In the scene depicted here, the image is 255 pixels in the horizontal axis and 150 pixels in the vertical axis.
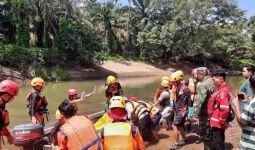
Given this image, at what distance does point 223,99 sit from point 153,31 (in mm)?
38392

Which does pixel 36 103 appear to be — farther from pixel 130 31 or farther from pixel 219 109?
pixel 130 31

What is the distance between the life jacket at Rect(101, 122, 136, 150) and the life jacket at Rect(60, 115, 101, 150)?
204mm

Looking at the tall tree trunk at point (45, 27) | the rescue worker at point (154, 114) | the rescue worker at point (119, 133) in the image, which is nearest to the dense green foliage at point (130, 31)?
the tall tree trunk at point (45, 27)

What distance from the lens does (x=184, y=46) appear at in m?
45.2

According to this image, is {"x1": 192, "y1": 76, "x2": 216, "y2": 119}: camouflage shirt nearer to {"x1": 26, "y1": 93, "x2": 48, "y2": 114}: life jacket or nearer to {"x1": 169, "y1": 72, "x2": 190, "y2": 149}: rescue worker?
{"x1": 169, "y1": 72, "x2": 190, "y2": 149}: rescue worker

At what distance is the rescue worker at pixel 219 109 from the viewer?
6.32 m

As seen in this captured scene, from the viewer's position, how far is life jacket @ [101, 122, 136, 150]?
4.21 meters

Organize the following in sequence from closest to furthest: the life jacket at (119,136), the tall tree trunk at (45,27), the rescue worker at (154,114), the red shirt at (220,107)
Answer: the life jacket at (119,136) < the red shirt at (220,107) < the rescue worker at (154,114) < the tall tree trunk at (45,27)

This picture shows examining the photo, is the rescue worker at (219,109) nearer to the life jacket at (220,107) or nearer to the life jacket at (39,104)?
the life jacket at (220,107)

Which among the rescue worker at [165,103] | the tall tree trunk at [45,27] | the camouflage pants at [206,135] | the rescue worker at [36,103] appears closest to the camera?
the camouflage pants at [206,135]

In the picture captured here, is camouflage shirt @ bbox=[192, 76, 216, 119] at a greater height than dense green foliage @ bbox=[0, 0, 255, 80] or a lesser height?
lesser

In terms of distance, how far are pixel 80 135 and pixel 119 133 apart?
0.48m

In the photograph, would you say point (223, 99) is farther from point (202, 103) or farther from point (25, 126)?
point (25, 126)

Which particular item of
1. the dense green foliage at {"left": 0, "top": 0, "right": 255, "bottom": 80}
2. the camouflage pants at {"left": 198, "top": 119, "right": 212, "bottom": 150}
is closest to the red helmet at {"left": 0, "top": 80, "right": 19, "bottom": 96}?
the camouflage pants at {"left": 198, "top": 119, "right": 212, "bottom": 150}
